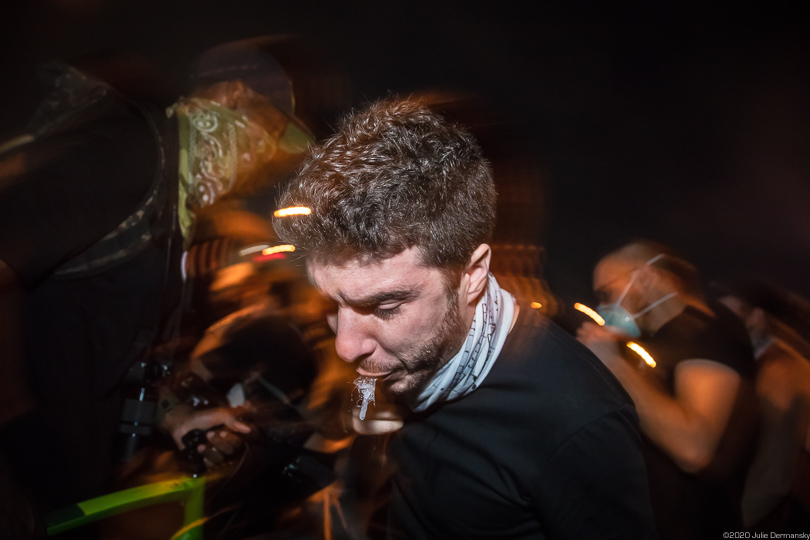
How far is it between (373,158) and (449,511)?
0.75 meters

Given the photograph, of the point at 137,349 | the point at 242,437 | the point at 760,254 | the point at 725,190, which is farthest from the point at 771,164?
the point at 137,349

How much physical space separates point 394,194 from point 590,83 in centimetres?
127

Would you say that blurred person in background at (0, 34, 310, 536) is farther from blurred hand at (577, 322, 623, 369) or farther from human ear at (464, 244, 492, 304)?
blurred hand at (577, 322, 623, 369)

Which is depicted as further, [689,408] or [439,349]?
[689,408]

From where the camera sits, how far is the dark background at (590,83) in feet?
4.54

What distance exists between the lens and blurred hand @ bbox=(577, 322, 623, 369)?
0.97 m

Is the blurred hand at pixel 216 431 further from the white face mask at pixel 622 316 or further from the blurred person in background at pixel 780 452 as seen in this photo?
the blurred person in background at pixel 780 452

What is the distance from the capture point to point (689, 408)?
89 cm

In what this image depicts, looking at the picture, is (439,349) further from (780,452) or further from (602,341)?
(780,452)

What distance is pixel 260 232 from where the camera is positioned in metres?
1.48

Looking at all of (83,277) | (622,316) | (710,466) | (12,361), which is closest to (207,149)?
(83,277)

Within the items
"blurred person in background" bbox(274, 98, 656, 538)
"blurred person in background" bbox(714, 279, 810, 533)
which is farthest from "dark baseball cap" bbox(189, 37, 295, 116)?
"blurred person in background" bbox(714, 279, 810, 533)

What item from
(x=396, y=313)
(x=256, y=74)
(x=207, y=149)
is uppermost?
(x=256, y=74)

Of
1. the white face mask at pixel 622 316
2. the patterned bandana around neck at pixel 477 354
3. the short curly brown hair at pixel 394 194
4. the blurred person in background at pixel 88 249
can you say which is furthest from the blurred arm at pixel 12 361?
the white face mask at pixel 622 316
